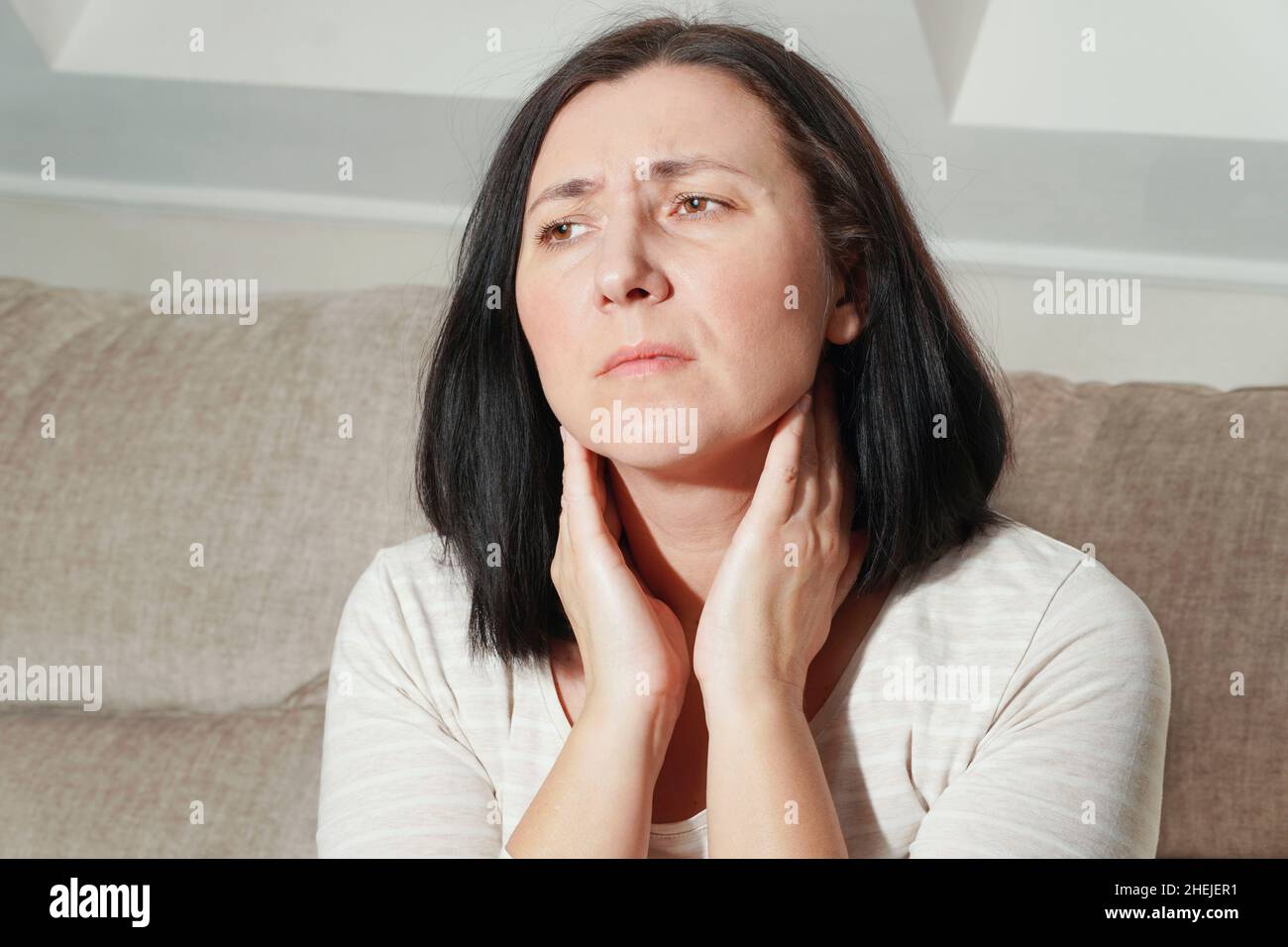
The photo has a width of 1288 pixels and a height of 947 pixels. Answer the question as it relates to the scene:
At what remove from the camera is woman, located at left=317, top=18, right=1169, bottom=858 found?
108 centimetres

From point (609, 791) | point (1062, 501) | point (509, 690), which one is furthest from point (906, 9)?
point (609, 791)

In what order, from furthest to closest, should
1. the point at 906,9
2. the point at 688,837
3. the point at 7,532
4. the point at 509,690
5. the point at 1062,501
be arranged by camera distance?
the point at 906,9
the point at 7,532
the point at 1062,501
the point at 509,690
the point at 688,837

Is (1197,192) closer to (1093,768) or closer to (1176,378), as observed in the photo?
(1176,378)

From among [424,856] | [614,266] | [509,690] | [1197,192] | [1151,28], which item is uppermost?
[1151,28]

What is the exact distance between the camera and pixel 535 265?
1192mm

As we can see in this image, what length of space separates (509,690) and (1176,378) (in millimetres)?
1453

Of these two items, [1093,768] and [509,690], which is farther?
[509,690]

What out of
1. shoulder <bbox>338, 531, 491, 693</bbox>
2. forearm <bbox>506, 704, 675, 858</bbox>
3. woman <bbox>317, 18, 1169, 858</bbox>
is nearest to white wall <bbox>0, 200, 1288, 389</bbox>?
woman <bbox>317, 18, 1169, 858</bbox>

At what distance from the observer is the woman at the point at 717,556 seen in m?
1.08

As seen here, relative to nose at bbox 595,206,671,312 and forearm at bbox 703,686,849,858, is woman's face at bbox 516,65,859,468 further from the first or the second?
forearm at bbox 703,686,849,858

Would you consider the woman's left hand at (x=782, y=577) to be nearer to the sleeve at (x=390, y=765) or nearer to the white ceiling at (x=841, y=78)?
the sleeve at (x=390, y=765)

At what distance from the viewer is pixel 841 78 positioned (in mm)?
1944

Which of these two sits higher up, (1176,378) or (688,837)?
(1176,378)

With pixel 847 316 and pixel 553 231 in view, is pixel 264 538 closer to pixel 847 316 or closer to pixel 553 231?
pixel 553 231
